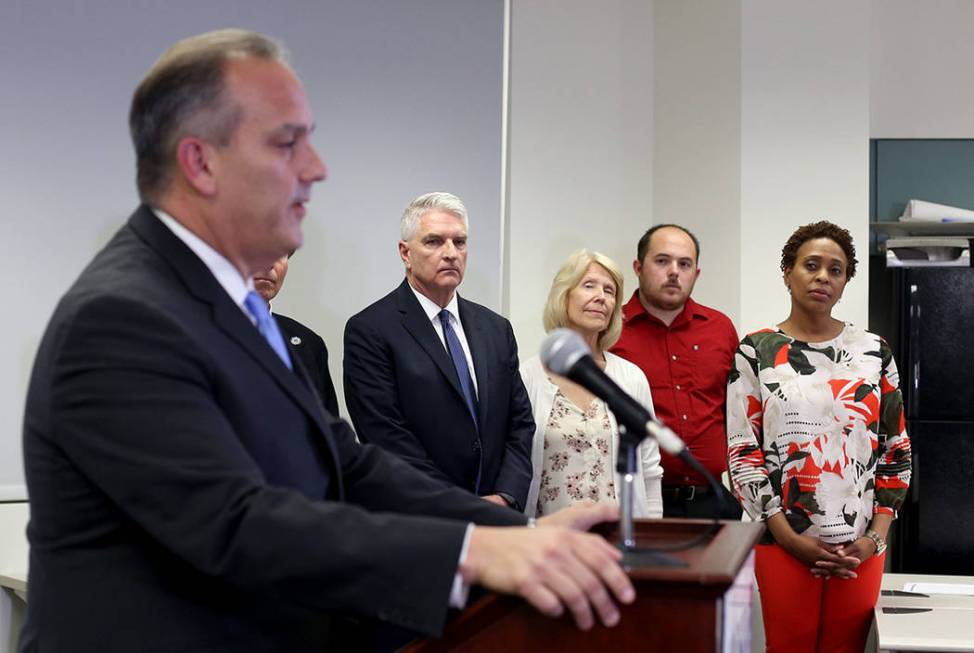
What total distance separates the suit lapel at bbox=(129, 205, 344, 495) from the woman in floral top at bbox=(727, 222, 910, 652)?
2387 millimetres

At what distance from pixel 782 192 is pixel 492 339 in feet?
5.46

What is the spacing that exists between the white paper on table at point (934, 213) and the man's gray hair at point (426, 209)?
7.26ft

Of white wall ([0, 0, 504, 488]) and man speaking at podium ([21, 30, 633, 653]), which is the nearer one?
man speaking at podium ([21, 30, 633, 653])

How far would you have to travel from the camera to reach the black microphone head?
1272mm

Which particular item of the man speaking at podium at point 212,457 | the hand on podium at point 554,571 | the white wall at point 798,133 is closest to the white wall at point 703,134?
the white wall at point 798,133

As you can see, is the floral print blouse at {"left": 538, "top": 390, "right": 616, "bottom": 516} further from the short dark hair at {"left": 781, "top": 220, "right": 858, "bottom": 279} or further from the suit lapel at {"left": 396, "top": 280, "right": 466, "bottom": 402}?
the short dark hair at {"left": 781, "top": 220, "right": 858, "bottom": 279}

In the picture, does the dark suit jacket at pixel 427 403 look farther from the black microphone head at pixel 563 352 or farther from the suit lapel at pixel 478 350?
the black microphone head at pixel 563 352

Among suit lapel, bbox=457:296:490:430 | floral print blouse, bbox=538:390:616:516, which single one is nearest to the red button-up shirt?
floral print blouse, bbox=538:390:616:516

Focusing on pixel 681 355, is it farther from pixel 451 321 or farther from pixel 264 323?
pixel 264 323

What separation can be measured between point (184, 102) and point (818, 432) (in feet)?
8.44

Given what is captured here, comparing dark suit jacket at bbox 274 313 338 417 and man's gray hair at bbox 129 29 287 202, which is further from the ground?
man's gray hair at bbox 129 29 287 202

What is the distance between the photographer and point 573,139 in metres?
4.73

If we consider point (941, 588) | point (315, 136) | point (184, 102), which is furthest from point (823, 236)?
point (184, 102)

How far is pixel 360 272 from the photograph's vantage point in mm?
4129
